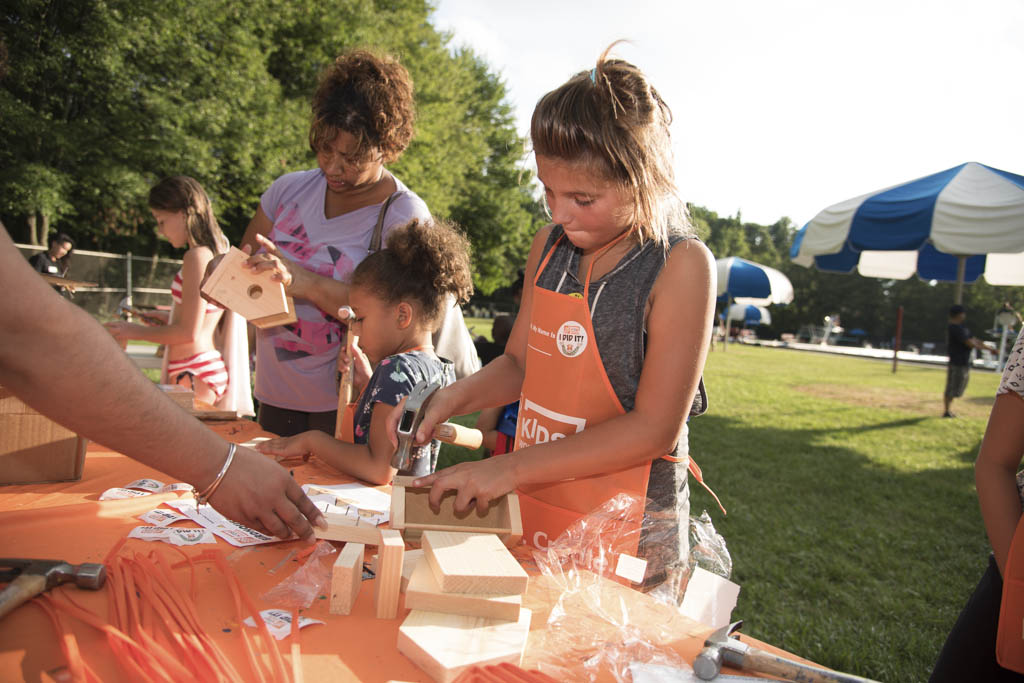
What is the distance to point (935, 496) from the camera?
587 cm

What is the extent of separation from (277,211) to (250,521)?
1988 mm

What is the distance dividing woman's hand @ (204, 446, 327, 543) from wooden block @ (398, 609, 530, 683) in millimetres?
318

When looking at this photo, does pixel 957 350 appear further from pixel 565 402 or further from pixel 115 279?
pixel 115 279

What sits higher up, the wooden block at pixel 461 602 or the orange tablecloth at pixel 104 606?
the wooden block at pixel 461 602

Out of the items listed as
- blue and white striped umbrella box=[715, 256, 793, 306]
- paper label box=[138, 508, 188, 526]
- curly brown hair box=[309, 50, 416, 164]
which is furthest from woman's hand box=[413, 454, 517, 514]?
blue and white striped umbrella box=[715, 256, 793, 306]

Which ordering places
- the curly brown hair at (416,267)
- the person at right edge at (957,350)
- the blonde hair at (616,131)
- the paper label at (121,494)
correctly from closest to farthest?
1. the blonde hair at (616,131)
2. the paper label at (121,494)
3. the curly brown hair at (416,267)
4. the person at right edge at (957,350)

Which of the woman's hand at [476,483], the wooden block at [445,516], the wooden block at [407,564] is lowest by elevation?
the wooden block at [407,564]

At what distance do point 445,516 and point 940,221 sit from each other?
6218mm

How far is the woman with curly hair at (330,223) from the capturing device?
2363 millimetres

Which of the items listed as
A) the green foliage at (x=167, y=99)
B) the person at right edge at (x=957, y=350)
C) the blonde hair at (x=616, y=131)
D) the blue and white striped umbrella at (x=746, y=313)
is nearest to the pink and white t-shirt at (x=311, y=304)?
the blonde hair at (x=616, y=131)

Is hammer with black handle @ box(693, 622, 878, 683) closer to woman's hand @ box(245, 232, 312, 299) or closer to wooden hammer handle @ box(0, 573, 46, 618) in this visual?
wooden hammer handle @ box(0, 573, 46, 618)

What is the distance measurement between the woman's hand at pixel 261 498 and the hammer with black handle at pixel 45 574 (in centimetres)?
22

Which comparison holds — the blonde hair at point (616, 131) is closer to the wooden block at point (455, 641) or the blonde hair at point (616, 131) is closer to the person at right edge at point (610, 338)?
the person at right edge at point (610, 338)

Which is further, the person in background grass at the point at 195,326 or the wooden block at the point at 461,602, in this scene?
the person in background grass at the point at 195,326
